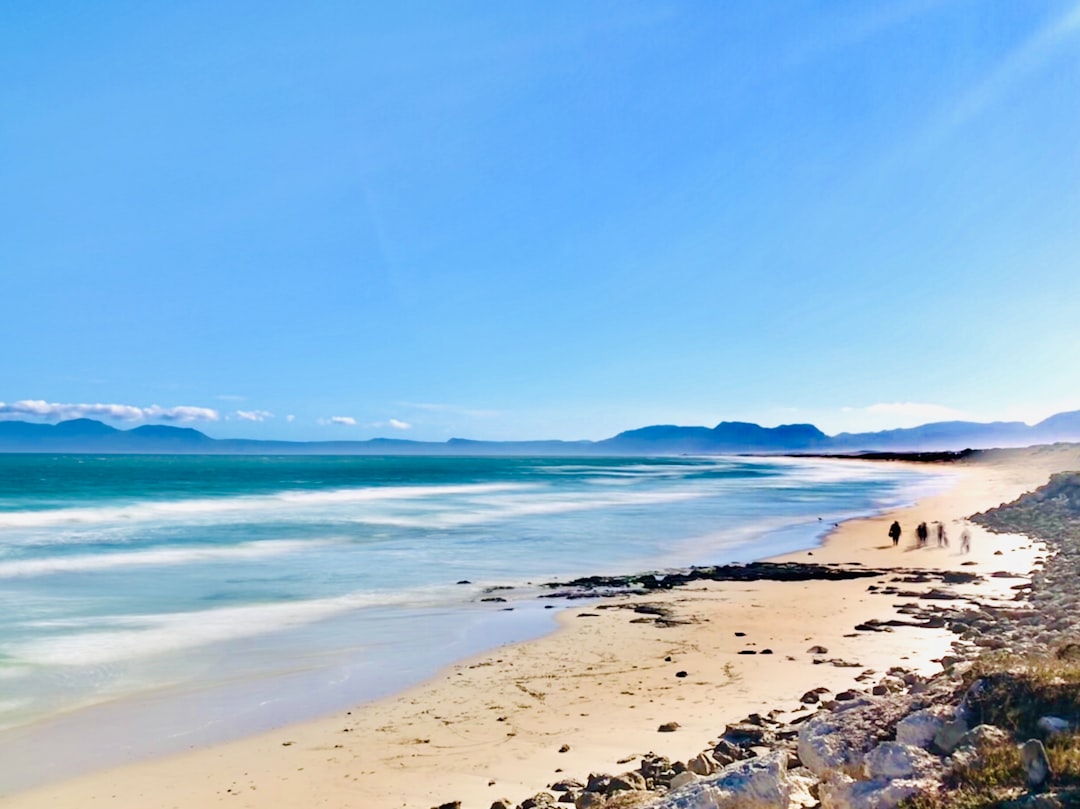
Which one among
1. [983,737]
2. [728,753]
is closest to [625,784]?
[728,753]

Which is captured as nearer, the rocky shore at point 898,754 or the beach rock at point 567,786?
the rocky shore at point 898,754

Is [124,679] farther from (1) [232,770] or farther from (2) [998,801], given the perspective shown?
(2) [998,801]

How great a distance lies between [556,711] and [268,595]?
38.4 feet

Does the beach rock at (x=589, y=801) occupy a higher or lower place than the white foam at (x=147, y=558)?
higher

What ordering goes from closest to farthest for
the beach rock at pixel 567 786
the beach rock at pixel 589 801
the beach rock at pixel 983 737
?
1. the beach rock at pixel 983 737
2. the beach rock at pixel 589 801
3. the beach rock at pixel 567 786

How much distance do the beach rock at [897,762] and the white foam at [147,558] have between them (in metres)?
24.0

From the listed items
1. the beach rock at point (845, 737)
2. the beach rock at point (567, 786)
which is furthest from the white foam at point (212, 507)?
the beach rock at point (845, 737)

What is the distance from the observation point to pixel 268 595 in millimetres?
18594

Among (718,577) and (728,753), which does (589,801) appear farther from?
(718,577)

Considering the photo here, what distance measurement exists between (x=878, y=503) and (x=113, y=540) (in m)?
40.2

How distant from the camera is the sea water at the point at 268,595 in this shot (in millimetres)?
10033

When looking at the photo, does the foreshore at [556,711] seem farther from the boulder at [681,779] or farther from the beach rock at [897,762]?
the beach rock at [897,762]

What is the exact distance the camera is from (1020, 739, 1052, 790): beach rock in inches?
163

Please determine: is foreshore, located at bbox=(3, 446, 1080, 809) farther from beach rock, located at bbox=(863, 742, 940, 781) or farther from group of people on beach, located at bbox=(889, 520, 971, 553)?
group of people on beach, located at bbox=(889, 520, 971, 553)
